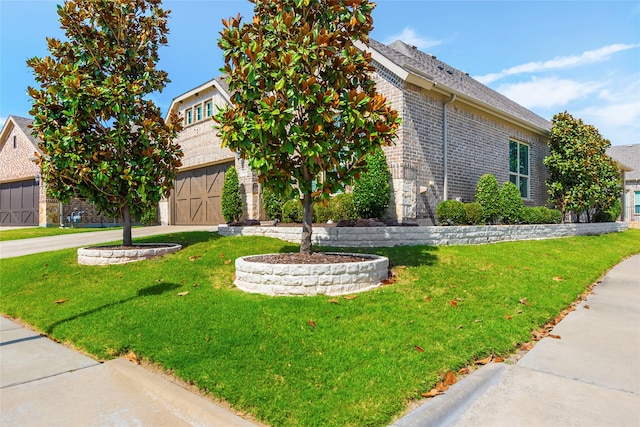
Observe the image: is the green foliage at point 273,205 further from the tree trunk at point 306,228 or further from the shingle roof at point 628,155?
the shingle roof at point 628,155

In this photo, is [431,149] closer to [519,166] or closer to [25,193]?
[519,166]

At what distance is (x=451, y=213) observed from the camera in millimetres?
9922

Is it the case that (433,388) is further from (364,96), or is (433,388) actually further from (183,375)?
(364,96)

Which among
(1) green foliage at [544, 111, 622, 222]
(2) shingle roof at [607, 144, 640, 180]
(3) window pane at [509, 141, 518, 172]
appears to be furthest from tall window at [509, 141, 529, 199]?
(2) shingle roof at [607, 144, 640, 180]

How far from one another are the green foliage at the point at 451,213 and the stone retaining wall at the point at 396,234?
0.50 meters

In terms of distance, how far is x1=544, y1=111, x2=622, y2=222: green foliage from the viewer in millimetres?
14633

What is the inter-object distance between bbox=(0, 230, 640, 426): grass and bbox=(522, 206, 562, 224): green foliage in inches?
153

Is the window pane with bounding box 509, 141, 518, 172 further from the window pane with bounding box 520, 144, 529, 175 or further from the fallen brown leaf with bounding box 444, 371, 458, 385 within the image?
the fallen brown leaf with bounding box 444, 371, 458, 385

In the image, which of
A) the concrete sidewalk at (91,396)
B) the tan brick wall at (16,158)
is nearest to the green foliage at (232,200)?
the concrete sidewalk at (91,396)

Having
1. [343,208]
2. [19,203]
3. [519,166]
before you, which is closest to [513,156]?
[519,166]

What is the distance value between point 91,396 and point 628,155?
3917cm

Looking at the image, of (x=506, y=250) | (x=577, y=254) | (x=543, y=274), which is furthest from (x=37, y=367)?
(x=577, y=254)

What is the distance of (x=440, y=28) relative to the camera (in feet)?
29.6

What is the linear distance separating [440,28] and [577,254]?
6718 millimetres
